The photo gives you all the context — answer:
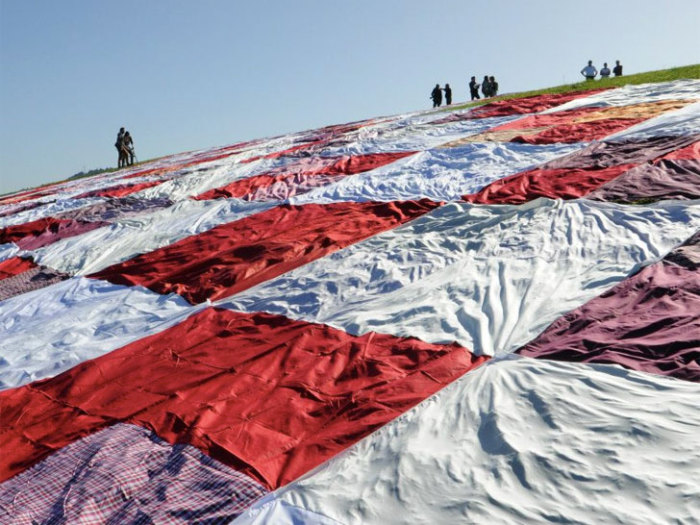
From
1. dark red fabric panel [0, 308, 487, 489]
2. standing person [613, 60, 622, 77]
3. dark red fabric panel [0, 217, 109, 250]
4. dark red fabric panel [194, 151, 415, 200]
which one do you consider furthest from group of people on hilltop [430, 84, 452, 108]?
dark red fabric panel [0, 308, 487, 489]

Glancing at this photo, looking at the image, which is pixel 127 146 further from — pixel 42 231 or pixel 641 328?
pixel 641 328

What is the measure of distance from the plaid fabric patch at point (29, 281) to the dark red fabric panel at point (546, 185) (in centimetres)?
408

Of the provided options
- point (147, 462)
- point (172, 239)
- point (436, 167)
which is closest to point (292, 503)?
point (147, 462)

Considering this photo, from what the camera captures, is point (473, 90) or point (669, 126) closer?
point (669, 126)

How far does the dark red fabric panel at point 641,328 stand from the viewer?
2533 mm

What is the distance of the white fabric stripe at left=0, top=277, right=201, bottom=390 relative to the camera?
4.08 meters

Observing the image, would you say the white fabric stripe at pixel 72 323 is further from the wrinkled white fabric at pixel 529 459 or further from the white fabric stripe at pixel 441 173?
the white fabric stripe at pixel 441 173

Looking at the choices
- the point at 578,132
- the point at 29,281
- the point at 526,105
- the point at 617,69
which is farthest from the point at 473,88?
the point at 29,281

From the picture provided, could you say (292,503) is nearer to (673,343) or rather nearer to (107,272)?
(673,343)

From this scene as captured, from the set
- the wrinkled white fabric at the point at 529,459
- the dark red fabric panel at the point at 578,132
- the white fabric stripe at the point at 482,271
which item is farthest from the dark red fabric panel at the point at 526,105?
the wrinkled white fabric at the point at 529,459

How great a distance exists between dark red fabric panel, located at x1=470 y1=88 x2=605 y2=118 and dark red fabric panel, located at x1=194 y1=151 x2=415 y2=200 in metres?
2.83

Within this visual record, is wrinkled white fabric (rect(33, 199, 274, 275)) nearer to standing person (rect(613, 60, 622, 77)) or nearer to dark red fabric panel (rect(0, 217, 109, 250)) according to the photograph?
dark red fabric panel (rect(0, 217, 109, 250))

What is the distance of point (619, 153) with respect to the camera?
19.4ft

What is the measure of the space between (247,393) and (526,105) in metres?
8.98
